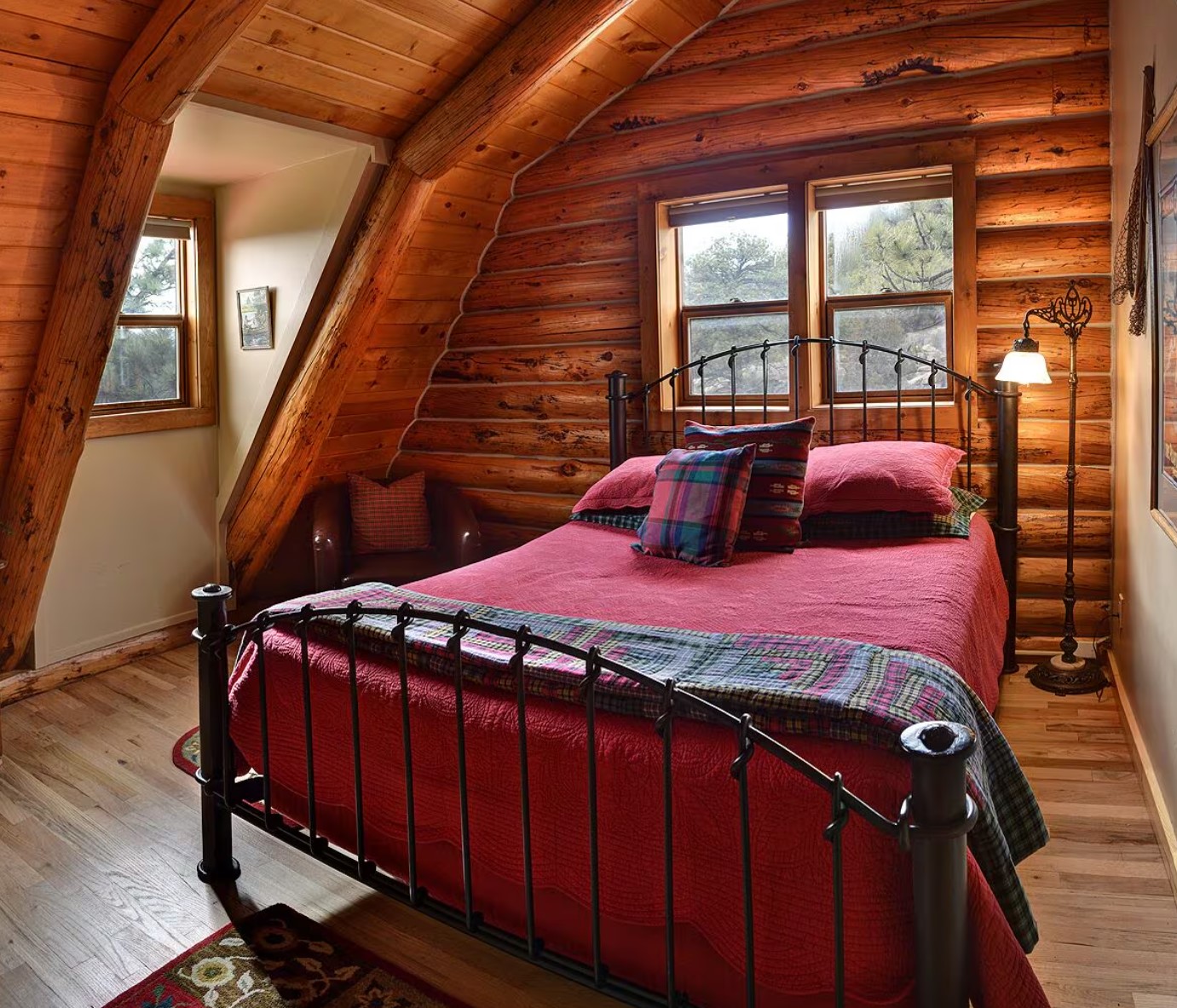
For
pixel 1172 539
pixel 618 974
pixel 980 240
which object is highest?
pixel 980 240

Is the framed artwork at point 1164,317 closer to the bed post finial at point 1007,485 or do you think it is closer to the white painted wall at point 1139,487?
the white painted wall at point 1139,487

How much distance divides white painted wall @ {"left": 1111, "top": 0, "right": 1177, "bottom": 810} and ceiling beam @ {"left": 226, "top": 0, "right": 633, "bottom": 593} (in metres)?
1.59

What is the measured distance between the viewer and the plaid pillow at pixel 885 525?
324 centimetres

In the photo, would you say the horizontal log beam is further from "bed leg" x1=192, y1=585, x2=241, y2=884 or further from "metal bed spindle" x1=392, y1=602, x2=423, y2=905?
"metal bed spindle" x1=392, y1=602, x2=423, y2=905

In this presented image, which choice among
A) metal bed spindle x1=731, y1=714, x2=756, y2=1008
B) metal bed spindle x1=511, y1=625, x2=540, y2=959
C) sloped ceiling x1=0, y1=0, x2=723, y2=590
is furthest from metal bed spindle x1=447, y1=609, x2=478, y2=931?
sloped ceiling x1=0, y1=0, x2=723, y2=590

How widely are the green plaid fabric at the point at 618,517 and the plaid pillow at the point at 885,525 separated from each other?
0.60m

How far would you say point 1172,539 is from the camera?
230 centimetres

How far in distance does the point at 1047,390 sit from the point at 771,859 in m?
2.76

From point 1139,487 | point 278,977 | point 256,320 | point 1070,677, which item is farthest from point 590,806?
point 256,320

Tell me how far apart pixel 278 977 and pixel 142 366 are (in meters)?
3.27

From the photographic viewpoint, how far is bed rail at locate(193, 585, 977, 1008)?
1351mm

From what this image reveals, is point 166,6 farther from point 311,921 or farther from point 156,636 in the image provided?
point 156,636

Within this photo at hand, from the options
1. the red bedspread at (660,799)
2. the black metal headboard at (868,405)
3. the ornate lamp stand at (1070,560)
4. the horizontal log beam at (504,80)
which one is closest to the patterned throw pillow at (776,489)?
the red bedspread at (660,799)

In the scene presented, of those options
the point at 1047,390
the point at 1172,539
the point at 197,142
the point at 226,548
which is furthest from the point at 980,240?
the point at 226,548
